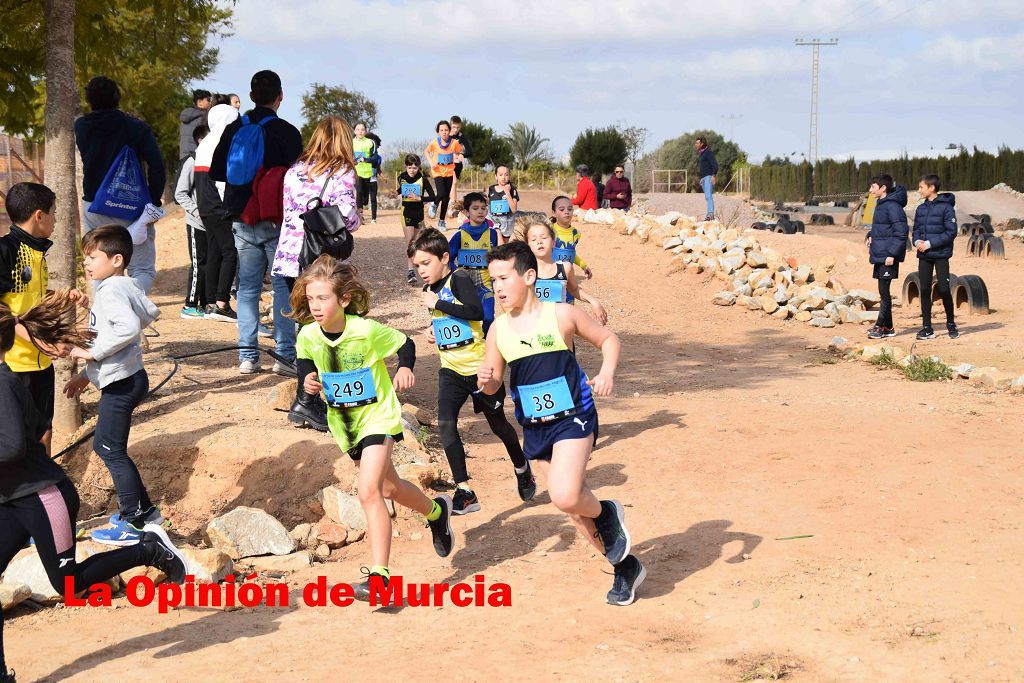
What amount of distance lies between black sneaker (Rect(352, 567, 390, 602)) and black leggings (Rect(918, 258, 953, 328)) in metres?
10.2

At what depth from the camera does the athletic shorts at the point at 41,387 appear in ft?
20.0

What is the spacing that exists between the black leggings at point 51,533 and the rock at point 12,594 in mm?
939

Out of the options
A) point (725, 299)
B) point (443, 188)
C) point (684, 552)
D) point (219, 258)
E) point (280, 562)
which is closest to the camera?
point (684, 552)

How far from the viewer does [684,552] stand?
19.9 feet

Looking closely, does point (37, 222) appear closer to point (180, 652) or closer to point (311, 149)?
point (311, 149)

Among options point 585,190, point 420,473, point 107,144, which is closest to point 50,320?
point 420,473

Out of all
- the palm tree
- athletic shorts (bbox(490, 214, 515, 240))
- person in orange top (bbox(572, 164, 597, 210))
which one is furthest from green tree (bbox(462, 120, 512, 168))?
athletic shorts (bbox(490, 214, 515, 240))

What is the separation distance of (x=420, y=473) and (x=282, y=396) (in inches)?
64.5

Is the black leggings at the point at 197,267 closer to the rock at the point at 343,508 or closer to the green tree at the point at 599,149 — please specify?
the rock at the point at 343,508

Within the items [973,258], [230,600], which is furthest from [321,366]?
[973,258]

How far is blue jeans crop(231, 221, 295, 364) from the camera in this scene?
27.2 ft

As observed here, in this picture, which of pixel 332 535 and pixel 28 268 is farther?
pixel 332 535

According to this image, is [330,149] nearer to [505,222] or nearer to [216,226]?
[216,226]

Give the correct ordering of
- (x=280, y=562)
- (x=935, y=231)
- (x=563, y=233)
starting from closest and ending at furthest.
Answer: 1. (x=280, y=562)
2. (x=563, y=233)
3. (x=935, y=231)
